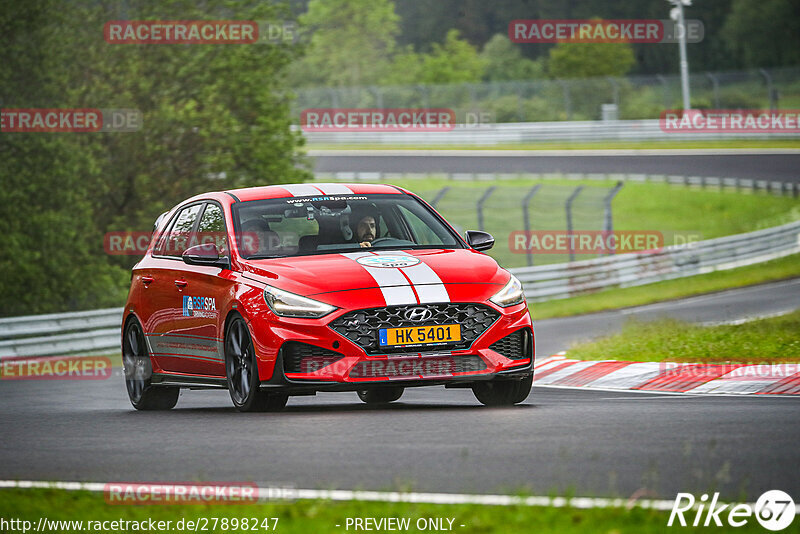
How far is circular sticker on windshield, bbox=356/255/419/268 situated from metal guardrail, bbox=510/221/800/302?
17808 mm

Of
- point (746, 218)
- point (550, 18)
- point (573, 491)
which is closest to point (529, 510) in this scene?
point (573, 491)

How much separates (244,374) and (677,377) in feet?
13.9

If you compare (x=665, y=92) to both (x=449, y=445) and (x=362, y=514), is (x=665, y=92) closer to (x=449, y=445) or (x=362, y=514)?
(x=449, y=445)

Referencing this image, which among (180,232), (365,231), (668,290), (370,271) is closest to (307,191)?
(365,231)

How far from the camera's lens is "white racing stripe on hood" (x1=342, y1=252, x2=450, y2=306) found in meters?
9.82

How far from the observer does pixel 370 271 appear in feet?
33.1

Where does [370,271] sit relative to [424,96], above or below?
below

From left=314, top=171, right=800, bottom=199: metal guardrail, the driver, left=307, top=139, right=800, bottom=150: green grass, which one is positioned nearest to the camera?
the driver

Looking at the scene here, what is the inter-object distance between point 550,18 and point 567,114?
150 ft

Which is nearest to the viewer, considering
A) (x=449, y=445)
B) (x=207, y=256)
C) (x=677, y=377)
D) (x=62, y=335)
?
(x=449, y=445)

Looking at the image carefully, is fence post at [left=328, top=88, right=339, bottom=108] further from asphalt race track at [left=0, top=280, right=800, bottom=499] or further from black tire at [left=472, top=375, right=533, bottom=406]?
black tire at [left=472, top=375, right=533, bottom=406]

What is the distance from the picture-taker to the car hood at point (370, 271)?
9.95m

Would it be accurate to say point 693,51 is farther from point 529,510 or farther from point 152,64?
point 529,510

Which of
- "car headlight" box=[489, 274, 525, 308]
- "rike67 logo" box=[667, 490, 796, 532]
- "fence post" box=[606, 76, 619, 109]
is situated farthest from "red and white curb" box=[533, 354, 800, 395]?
"fence post" box=[606, 76, 619, 109]
